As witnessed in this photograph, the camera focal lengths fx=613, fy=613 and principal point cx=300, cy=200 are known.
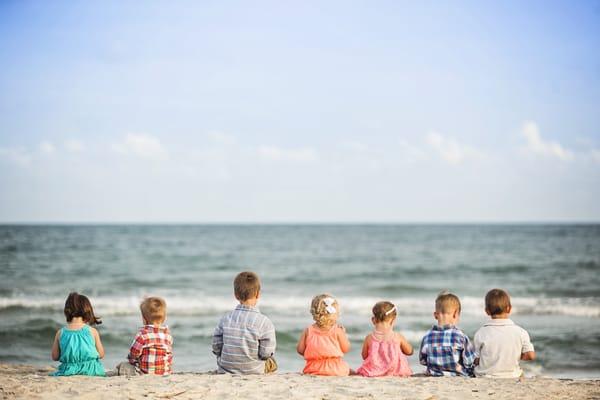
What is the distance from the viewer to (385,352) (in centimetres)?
554

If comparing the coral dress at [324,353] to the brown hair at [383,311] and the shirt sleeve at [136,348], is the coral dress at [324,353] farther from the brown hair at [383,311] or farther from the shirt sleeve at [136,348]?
the shirt sleeve at [136,348]

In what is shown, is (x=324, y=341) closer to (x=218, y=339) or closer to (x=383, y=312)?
(x=383, y=312)

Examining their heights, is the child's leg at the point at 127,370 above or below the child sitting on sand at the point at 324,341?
below

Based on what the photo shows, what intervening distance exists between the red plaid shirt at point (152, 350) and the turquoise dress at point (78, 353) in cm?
32

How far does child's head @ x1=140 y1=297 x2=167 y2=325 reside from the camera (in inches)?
209

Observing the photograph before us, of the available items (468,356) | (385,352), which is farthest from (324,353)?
(468,356)

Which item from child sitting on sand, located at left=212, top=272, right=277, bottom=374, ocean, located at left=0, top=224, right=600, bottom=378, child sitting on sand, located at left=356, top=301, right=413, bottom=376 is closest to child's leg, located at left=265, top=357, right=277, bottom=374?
child sitting on sand, located at left=212, top=272, right=277, bottom=374

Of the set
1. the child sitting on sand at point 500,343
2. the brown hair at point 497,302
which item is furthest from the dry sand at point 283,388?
the brown hair at point 497,302

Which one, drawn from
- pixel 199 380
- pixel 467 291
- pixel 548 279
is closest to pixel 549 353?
pixel 199 380

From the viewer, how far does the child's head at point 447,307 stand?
5250 millimetres

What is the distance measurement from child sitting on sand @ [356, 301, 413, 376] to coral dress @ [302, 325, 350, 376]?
0.77 feet

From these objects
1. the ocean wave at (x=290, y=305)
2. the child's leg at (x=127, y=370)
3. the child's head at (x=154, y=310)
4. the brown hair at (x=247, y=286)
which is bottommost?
the ocean wave at (x=290, y=305)

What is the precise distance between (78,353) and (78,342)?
112 mm

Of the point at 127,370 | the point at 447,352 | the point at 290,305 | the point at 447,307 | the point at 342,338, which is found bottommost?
the point at 290,305
